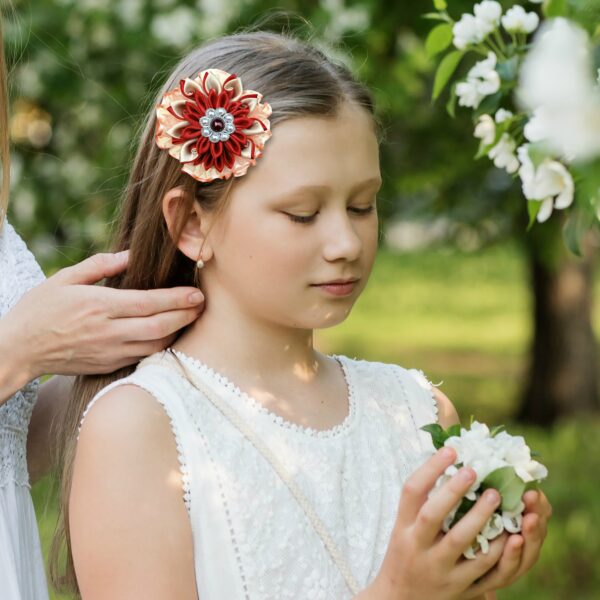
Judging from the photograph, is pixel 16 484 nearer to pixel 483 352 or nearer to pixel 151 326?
pixel 151 326

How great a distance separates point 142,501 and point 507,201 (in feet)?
18.3

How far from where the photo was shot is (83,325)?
2.16m

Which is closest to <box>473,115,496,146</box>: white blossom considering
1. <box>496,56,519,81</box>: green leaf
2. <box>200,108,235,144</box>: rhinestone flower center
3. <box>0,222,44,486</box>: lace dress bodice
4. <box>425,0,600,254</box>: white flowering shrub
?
<box>425,0,600,254</box>: white flowering shrub

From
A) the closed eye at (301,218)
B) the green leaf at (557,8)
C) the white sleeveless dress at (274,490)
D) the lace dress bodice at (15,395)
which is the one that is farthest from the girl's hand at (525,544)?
the lace dress bodice at (15,395)

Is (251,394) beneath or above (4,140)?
beneath

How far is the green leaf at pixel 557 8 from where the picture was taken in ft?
5.60

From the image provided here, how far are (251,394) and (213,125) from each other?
0.52 m

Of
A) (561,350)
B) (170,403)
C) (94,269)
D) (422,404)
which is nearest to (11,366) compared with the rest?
(94,269)

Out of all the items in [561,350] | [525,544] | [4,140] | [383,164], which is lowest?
[561,350]

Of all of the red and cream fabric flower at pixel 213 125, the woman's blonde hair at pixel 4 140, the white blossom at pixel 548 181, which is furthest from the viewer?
the woman's blonde hair at pixel 4 140

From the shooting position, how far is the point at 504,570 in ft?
5.73

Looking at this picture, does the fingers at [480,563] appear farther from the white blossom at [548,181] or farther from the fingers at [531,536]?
the white blossom at [548,181]

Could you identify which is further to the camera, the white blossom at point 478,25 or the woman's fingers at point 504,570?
the white blossom at point 478,25

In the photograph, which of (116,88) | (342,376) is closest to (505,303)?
(116,88)
